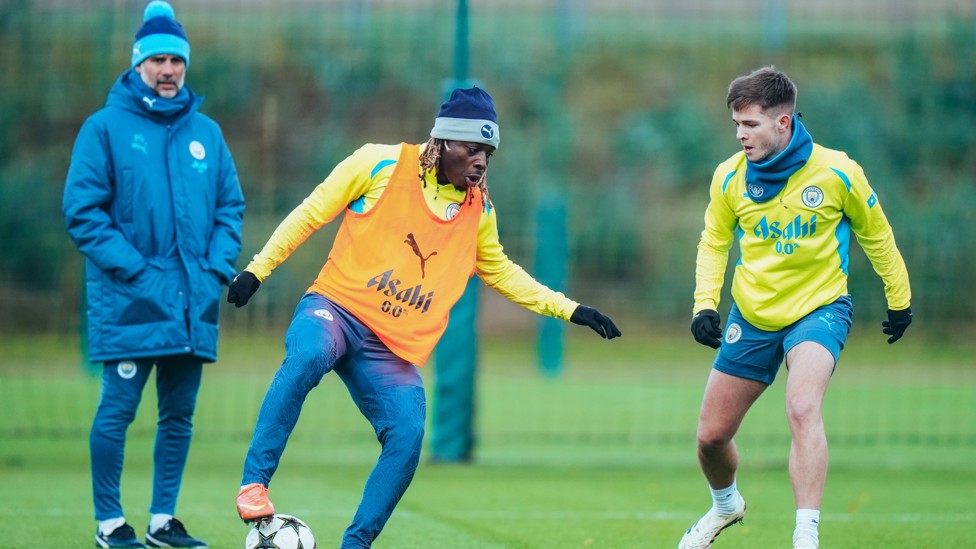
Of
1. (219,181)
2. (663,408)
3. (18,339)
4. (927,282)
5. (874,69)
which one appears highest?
(874,69)

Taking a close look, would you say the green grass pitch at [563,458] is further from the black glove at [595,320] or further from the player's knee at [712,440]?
the black glove at [595,320]

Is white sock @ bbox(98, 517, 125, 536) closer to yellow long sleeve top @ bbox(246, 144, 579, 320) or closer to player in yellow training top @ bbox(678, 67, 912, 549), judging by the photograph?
yellow long sleeve top @ bbox(246, 144, 579, 320)

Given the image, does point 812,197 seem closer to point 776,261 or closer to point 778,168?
point 778,168

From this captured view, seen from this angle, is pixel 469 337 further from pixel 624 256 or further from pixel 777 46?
pixel 777 46

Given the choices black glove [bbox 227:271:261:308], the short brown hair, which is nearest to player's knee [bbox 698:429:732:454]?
the short brown hair

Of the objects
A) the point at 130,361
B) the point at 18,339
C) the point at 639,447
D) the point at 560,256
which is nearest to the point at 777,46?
the point at 560,256

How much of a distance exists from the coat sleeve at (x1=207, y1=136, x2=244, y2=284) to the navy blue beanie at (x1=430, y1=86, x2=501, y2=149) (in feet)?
5.06

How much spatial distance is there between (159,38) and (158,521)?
2.29 meters

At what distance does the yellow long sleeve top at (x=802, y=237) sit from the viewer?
6.00 m

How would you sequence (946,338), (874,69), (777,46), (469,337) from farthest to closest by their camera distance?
1. (777,46)
2. (874,69)
3. (946,338)
4. (469,337)

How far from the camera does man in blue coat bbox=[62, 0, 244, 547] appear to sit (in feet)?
21.4

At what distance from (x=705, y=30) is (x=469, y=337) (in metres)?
4.48

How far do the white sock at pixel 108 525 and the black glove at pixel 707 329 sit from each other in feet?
9.11

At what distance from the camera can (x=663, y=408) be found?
47.6ft
